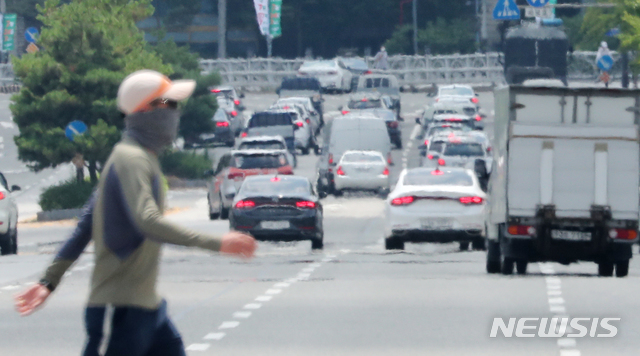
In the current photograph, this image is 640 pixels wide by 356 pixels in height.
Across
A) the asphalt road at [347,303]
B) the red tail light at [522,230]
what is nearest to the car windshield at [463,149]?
the asphalt road at [347,303]

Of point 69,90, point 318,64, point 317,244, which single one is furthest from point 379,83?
point 317,244

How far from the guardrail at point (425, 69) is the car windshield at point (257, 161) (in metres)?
44.6

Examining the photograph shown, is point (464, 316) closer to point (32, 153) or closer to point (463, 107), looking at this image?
point (32, 153)

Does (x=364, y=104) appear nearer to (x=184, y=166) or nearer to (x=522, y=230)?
(x=184, y=166)

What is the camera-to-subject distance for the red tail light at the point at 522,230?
1733 centimetres

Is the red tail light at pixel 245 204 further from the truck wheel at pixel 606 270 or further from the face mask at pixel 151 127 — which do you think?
the face mask at pixel 151 127

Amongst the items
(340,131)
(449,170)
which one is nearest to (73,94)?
(340,131)

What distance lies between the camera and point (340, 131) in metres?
41.4

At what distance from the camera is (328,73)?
239 ft

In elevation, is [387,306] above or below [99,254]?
below

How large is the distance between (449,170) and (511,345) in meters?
12.4

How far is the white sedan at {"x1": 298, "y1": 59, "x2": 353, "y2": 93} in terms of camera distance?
7212 centimetres

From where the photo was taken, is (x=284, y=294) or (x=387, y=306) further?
(x=284, y=294)

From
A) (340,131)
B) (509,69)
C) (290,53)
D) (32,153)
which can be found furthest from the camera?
(290,53)
